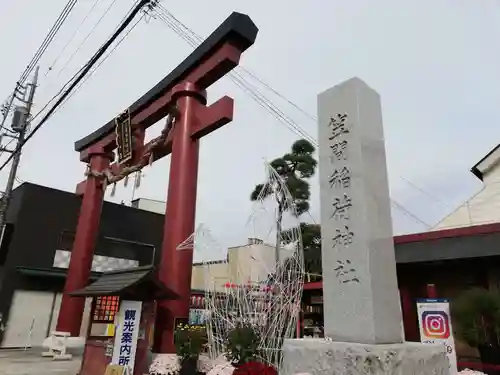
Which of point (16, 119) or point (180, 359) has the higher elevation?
point (16, 119)

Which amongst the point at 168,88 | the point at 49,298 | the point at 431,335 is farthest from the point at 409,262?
the point at 49,298

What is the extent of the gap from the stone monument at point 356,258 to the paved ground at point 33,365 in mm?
8143

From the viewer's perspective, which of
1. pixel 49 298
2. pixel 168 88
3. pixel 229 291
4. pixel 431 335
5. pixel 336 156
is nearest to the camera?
pixel 336 156

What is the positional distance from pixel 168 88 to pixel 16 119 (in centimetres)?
783

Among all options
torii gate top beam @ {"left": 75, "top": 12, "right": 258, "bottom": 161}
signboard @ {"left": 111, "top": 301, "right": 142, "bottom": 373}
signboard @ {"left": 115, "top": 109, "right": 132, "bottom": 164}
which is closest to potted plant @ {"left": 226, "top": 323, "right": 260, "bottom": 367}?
signboard @ {"left": 111, "top": 301, "right": 142, "bottom": 373}

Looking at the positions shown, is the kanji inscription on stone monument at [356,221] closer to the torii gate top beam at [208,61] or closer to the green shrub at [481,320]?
the green shrub at [481,320]

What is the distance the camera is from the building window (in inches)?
352

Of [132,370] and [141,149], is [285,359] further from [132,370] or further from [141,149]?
[141,149]

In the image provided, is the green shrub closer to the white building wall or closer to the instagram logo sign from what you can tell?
the instagram logo sign

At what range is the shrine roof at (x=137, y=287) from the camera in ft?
24.5

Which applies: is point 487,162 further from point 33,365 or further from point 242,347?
point 33,365

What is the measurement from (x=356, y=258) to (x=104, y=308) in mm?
7293

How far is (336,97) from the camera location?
4676 mm

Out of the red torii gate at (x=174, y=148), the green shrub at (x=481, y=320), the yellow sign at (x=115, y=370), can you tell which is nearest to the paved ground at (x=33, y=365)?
the red torii gate at (x=174, y=148)
